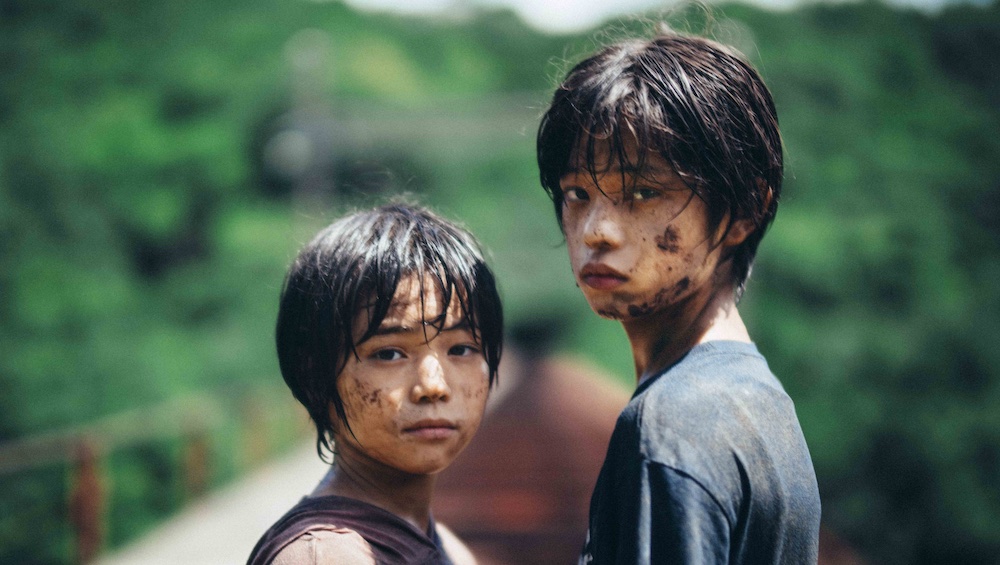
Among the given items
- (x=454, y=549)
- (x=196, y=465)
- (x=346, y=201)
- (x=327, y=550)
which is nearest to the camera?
(x=327, y=550)

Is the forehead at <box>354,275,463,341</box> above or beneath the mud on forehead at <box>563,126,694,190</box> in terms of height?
beneath

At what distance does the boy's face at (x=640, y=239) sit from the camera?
1477mm

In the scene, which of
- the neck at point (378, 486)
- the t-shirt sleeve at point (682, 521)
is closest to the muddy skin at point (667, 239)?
the t-shirt sleeve at point (682, 521)

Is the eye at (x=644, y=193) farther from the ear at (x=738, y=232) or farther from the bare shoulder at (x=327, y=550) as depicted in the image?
the bare shoulder at (x=327, y=550)

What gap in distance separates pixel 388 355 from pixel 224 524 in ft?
22.4

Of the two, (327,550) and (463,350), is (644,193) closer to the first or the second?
(463,350)

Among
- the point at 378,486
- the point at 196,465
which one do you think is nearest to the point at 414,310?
the point at 378,486

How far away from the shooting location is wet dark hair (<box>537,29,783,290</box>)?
1467mm

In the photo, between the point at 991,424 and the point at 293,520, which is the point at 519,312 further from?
the point at 293,520

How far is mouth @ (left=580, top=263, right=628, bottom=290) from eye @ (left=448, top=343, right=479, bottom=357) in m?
0.30

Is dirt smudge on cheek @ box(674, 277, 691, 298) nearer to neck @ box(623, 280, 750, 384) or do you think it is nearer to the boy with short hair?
neck @ box(623, 280, 750, 384)

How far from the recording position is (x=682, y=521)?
1.26m

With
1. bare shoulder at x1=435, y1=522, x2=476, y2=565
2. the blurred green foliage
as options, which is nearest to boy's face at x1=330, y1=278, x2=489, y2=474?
→ bare shoulder at x1=435, y1=522, x2=476, y2=565

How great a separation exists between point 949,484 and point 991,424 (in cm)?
141
